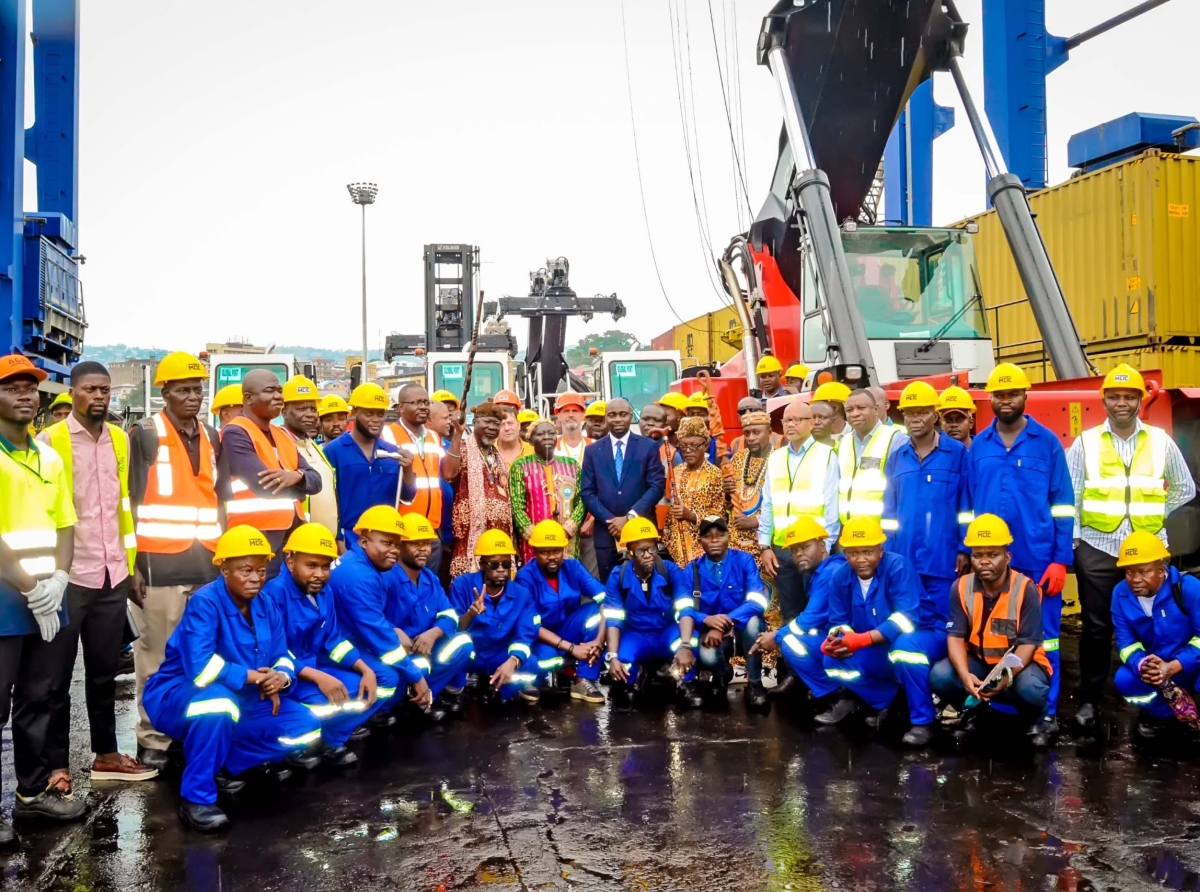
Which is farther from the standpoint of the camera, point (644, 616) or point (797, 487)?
point (644, 616)

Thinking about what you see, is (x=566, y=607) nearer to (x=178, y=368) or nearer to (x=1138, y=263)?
(x=178, y=368)

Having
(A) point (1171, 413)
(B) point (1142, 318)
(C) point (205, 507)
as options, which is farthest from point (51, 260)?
(B) point (1142, 318)

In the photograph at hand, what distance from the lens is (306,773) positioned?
17.3 feet

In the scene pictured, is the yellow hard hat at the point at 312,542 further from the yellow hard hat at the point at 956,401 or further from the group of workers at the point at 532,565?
the yellow hard hat at the point at 956,401

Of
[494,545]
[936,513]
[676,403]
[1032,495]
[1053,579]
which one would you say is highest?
[676,403]

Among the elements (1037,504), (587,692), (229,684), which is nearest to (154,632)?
(229,684)

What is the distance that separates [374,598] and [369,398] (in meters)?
1.43

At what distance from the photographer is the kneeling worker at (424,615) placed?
621 cm

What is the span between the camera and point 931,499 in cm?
612

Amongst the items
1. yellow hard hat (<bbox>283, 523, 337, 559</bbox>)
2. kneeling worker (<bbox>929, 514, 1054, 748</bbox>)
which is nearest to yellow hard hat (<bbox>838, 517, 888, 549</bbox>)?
kneeling worker (<bbox>929, 514, 1054, 748</bbox>)

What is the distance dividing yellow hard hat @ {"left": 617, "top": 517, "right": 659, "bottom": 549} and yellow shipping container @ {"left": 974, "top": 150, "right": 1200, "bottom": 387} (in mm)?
7679

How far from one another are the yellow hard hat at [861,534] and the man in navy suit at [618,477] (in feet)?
5.79

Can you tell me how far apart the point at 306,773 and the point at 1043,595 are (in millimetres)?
3917

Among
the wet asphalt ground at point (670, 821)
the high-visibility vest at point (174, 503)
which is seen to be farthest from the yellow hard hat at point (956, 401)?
the high-visibility vest at point (174, 503)
